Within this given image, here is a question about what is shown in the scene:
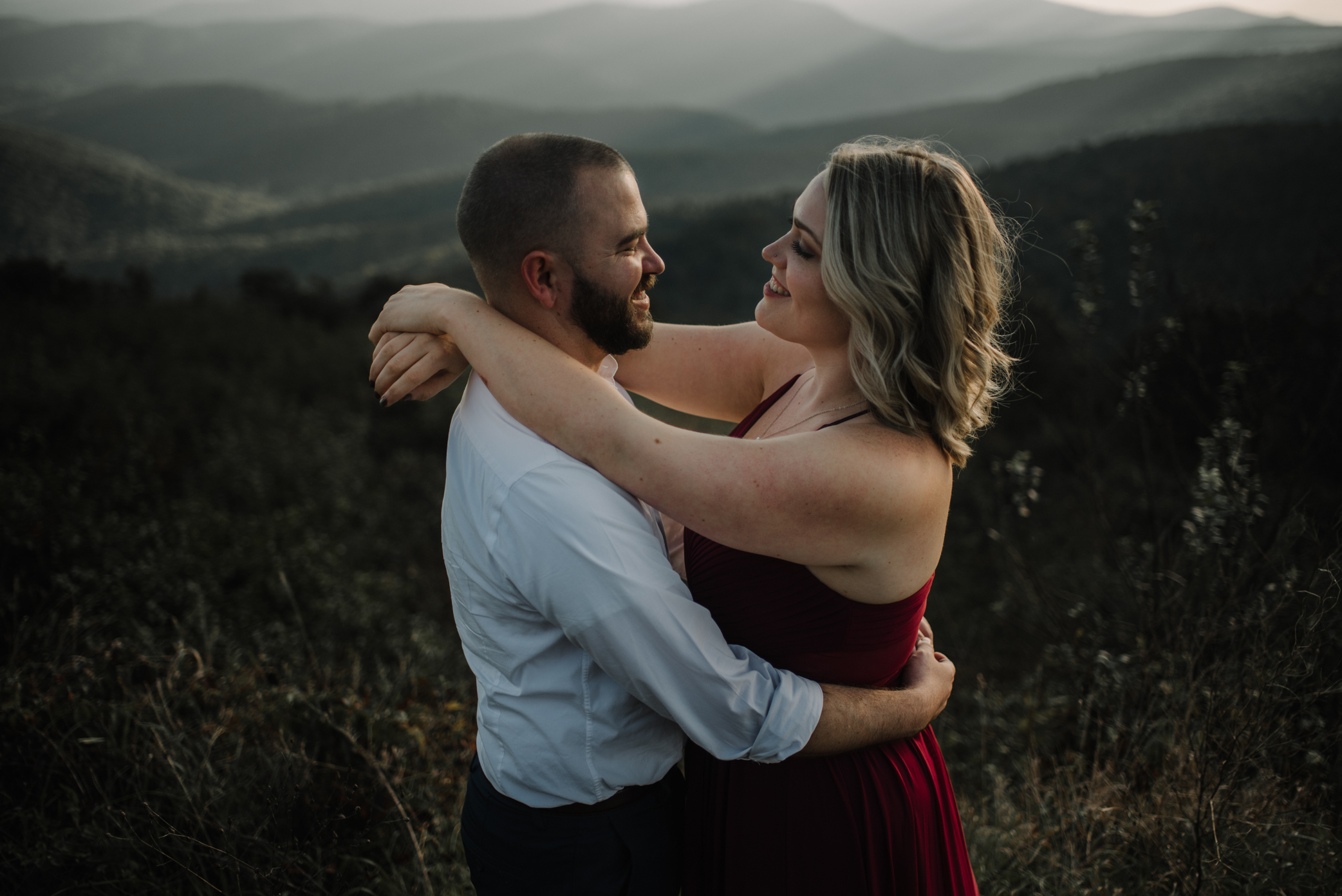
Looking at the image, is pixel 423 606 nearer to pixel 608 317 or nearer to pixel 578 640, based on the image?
pixel 608 317

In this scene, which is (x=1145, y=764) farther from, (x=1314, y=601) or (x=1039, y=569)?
(x=1039, y=569)

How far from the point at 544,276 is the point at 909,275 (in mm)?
814

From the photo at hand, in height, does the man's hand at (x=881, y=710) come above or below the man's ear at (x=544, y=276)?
below

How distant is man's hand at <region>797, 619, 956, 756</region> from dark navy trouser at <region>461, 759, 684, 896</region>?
401mm

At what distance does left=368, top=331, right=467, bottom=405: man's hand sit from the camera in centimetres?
177

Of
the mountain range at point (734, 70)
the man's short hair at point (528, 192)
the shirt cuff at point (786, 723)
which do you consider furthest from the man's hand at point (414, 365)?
the mountain range at point (734, 70)

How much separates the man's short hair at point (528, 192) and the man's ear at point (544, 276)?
0.06ft

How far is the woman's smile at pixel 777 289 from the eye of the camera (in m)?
1.86

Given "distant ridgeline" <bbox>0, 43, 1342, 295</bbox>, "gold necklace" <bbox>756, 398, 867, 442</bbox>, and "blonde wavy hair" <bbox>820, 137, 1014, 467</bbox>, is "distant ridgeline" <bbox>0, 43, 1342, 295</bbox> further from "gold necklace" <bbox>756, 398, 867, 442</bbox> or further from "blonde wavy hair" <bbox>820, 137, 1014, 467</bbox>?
"gold necklace" <bbox>756, 398, 867, 442</bbox>

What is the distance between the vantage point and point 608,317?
1750mm

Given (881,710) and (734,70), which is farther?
(734,70)

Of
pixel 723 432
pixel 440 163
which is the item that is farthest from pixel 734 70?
pixel 723 432

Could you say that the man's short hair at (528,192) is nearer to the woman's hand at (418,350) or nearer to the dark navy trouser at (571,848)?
the woman's hand at (418,350)

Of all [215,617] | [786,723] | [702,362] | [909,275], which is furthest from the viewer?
[215,617]
